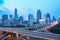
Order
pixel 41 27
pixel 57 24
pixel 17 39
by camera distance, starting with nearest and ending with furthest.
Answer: pixel 17 39
pixel 57 24
pixel 41 27

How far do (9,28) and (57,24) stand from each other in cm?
588

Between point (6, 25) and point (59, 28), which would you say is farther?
point (59, 28)

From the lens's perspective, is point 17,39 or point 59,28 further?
point 59,28

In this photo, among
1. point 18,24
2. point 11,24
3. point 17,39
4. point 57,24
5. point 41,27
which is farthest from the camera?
point 41,27

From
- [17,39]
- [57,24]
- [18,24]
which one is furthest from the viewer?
[57,24]

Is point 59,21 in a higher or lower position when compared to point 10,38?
higher

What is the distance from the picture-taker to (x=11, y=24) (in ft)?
33.9

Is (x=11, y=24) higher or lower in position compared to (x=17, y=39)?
higher

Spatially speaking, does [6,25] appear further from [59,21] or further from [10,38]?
[59,21]

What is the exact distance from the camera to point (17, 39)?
6.54m

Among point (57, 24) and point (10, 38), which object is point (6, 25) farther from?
point (57, 24)

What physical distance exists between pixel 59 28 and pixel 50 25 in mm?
2449

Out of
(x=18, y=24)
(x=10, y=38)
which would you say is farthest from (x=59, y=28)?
(x=10, y=38)

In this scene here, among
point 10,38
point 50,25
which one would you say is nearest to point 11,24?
point 10,38
